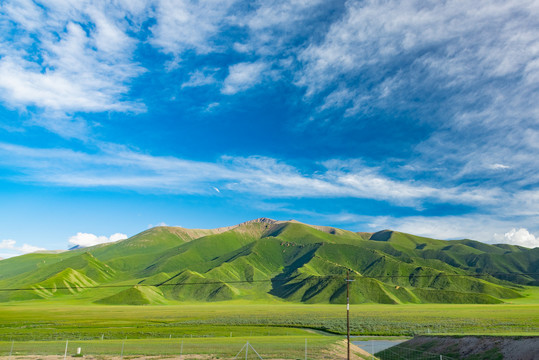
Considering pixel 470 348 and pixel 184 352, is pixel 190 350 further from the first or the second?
pixel 470 348

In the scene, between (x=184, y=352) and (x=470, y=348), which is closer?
(x=470, y=348)

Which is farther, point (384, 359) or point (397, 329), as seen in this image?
point (397, 329)

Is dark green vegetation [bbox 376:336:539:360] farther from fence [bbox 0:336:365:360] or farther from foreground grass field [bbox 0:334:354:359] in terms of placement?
foreground grass field [bbox 0:334:354:359]

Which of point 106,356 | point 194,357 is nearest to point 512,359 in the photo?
point 194,357

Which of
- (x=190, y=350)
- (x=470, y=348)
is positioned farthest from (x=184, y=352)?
(x=470, y=348)

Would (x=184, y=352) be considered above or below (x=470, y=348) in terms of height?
below

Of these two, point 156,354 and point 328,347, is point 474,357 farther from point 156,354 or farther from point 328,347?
point 156,354

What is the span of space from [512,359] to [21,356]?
56.2m

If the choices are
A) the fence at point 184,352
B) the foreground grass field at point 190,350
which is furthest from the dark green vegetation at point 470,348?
the foreground grass field at point 190,350

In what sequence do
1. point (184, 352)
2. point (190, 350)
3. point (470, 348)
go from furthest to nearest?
point (190, 350)
point (184, 352)
point (470, 348)

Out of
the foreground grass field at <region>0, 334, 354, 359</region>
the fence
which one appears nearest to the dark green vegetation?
the fence

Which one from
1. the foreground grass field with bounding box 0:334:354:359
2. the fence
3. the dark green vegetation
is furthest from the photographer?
the foreground grass field with bounding box 0:334:354:359

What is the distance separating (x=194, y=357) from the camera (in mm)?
43656

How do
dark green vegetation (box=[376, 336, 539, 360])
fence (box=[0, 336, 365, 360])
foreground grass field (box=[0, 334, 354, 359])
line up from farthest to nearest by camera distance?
foreground grass field (box=[0, 334, 354, 359]) → fence (box=[0, 336, 365, 360]) → dark green vegetation (box=[376, 336, 539, 360])
